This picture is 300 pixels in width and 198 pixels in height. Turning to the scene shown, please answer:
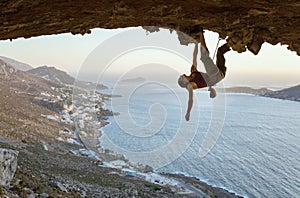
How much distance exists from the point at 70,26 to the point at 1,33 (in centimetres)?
78

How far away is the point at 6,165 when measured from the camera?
14031 mm

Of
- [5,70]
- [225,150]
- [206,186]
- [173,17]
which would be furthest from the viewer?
[5,70]

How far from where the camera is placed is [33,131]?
154 ft

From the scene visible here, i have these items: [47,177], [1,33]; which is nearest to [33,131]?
[47,177]

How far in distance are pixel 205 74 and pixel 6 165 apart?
40.2ft

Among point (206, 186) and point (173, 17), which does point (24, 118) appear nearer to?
point (206, 186)

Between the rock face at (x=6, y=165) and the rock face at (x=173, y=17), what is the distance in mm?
11408

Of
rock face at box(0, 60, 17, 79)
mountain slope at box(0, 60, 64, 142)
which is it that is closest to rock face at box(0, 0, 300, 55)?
mountain slope at box(0, 60, 64, 142)

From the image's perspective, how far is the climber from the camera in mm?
4045

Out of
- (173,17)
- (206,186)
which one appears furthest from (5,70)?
(173,17)

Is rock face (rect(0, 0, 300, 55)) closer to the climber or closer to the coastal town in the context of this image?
the climber

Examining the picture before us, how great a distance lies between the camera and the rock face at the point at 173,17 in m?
2.97

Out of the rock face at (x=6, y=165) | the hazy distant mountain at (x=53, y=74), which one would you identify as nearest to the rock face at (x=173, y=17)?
the rock face at (x=6, y=165)

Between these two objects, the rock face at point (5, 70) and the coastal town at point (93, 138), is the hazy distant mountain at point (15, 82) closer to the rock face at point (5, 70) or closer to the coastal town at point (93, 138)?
the rock face at point (5, 70)
